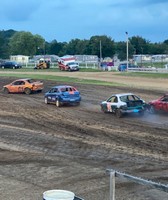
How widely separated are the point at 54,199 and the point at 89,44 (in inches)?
5193

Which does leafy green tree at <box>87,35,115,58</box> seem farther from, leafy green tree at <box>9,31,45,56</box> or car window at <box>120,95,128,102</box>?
car window at <box>120,95,128,102</box>

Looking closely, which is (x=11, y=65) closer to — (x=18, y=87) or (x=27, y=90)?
(x=18, y=87)

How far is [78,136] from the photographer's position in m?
19.9

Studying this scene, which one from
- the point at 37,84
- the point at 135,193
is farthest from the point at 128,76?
the point at 135,193

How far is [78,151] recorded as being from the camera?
16406 mm

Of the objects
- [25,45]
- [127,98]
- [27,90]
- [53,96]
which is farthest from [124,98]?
[25,45]

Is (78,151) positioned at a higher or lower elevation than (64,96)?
lower

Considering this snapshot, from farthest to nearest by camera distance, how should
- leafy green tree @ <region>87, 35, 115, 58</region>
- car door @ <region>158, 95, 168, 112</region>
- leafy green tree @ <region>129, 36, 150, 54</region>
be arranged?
leafy green tree @ <region>129, 36, 150, 54</region> < leafy green tree @ <region>87, 35, 115, 58</region> < car door @ <region>158, 95, 168, 112</region>

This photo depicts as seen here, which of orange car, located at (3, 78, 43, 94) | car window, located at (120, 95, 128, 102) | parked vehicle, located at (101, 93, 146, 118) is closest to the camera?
parked vehicle, located at (101, 93, 146, 118)

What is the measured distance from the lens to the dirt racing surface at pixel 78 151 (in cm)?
1091

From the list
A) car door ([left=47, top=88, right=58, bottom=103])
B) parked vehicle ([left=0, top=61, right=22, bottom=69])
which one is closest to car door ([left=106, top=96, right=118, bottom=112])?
car door ([left=47, top=88, right=58, bottom=103])

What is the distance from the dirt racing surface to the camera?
430 inches

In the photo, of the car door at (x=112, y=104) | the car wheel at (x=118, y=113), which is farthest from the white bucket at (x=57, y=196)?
the car door at (x=112, y=104)

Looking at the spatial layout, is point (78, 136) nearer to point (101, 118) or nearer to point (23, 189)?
point (101, 118)
